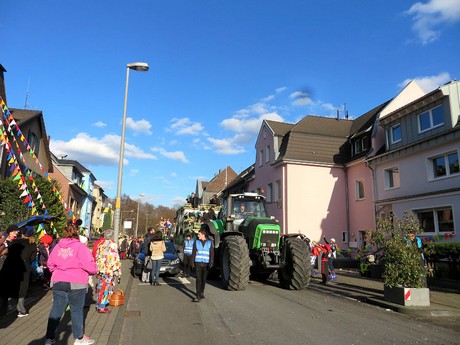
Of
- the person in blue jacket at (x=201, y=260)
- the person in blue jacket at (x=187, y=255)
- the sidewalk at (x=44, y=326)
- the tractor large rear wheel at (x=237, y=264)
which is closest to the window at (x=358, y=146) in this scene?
the person in blue jacket at (x=187, y=255)

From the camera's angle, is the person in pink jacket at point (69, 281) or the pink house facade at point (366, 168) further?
the pink house facade at point (366, 168)

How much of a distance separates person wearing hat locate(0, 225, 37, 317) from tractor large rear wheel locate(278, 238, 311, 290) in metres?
6.99

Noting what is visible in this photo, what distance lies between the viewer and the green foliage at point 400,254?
8.96 metres

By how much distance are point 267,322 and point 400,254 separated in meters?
4.39

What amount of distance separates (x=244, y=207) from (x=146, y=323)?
6.89m

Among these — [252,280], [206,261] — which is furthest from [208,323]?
[252,280]

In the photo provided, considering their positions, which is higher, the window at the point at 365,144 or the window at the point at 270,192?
the window at the point at 365,144

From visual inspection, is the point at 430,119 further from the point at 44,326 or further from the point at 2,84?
the point at 2,84

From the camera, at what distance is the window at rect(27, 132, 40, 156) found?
2209cm

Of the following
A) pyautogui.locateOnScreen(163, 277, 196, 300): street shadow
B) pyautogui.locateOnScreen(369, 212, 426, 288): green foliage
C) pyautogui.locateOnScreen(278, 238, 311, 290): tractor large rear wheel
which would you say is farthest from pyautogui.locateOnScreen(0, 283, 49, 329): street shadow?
pyautogui.locateOnScreen(369, 212, 426, 288): green foliage

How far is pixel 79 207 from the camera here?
41906mm

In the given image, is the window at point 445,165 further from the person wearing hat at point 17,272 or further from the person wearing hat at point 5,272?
the person wearing hat at point 5,272

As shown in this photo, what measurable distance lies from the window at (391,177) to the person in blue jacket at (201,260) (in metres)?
15.0

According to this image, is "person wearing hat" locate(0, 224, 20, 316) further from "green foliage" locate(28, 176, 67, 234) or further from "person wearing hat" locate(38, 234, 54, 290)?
"green foliage" locate(28, 176, 67, 234)
